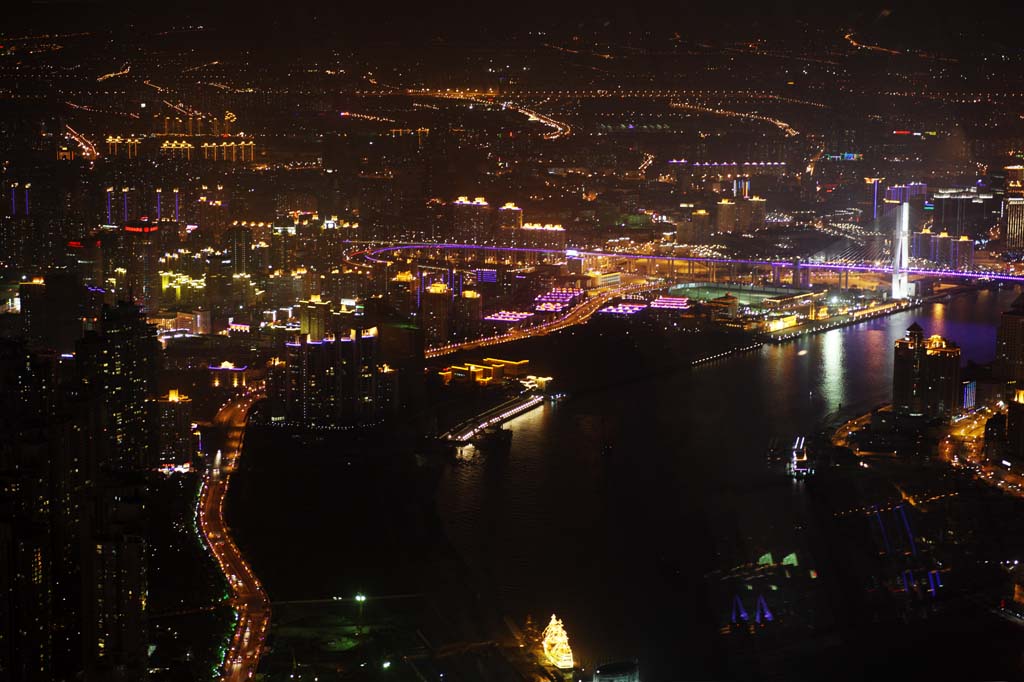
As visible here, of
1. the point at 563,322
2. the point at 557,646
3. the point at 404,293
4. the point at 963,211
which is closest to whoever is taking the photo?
the point at 557,646

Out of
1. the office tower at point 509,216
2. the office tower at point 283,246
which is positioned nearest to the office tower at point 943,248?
the office tower at point 509,216

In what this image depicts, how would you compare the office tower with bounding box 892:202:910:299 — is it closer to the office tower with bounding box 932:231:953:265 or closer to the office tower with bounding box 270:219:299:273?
the office tower with bounding box 932:231:953:265

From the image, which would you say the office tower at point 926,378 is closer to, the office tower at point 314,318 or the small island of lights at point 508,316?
the office tower at point 314,318

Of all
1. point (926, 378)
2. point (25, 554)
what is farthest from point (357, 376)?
point (25, 554)

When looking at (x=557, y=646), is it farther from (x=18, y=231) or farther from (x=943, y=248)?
(x=943, y=248)

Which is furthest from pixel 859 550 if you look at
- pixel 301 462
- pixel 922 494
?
pixel 301 462
